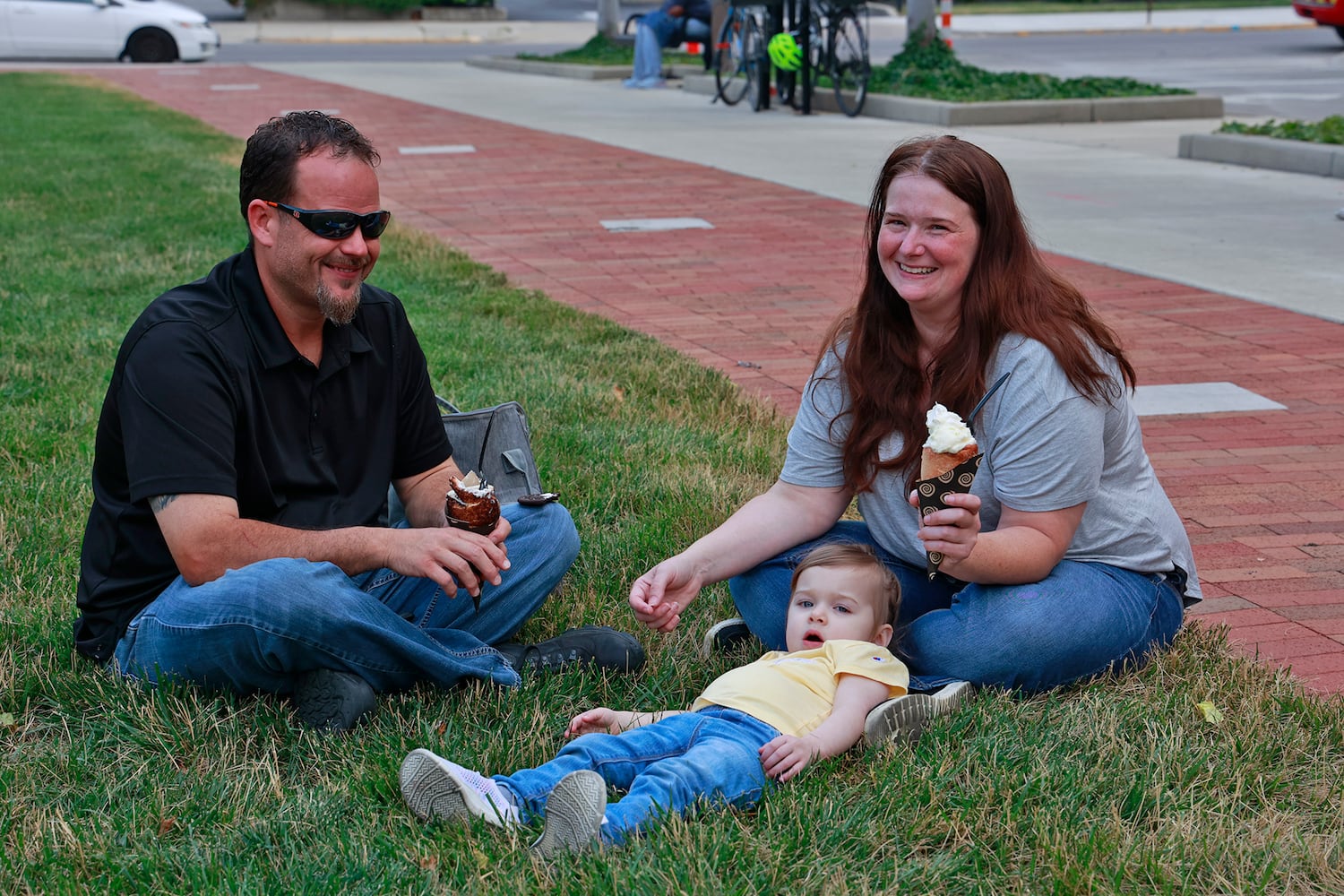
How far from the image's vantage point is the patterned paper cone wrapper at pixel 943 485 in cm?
300

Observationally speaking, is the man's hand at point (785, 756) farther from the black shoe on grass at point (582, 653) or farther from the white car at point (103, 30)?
the white car at point (103, 30)

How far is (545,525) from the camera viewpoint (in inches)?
151

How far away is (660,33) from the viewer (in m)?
22.4

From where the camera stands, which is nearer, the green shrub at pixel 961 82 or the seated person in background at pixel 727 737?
the seated person in background at pixel 727 737

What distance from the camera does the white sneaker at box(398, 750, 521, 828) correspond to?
110 inches

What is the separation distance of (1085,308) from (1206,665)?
2.90ft

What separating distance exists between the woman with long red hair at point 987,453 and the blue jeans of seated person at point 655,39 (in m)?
19.4

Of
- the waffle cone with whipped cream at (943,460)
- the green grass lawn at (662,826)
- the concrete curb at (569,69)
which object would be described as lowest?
the green grass lawn at (662,826)

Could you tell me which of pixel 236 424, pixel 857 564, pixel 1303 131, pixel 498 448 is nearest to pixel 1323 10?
pixel 1303 131

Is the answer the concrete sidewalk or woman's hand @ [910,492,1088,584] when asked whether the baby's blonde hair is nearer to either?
woman's hand @ [910,492,1088,584]

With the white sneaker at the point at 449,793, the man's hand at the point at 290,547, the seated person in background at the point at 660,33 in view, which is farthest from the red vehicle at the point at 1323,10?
the white sneaker at the point at 449,793

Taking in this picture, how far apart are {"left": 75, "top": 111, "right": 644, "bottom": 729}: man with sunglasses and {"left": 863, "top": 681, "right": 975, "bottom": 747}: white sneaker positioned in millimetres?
725

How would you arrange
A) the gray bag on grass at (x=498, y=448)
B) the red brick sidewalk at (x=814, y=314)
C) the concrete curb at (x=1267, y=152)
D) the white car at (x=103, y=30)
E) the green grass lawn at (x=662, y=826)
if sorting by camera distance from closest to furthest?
the green grass lawn at (x=662, y=826) < the gray bag on grass at (x=498, y=448) < the red brick sidewalk at (x=814, y=314) < the concrete curb at (x=1267, y=152) < the white car at (x=103, y=30)

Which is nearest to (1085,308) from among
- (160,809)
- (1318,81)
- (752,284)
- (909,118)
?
(160,809)
